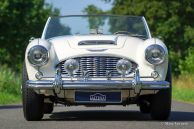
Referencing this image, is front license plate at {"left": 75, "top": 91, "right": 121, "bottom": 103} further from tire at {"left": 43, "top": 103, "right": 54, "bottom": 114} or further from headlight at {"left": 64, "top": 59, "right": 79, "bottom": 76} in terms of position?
tire at {"left": 43, "top": 103, "right": 54, "bottom": 114}

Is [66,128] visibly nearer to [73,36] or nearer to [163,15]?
[73,36]

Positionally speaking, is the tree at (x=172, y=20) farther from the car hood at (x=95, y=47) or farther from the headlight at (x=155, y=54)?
the headlight at (x=155, y=54)

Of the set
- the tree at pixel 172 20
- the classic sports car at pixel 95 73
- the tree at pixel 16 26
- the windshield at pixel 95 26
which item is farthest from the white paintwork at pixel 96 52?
the tree at pixel 16 26

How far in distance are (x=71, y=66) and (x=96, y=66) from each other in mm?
360

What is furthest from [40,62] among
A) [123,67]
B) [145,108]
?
[145,108]

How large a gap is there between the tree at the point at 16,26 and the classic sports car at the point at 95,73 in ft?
161

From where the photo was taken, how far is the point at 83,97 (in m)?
11.3

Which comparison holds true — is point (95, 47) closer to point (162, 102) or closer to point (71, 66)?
point (71, 66)

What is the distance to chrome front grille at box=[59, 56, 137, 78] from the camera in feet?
37.1

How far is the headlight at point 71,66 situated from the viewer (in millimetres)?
11242

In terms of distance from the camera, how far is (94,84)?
11.1 metres

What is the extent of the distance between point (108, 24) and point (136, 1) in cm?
4639

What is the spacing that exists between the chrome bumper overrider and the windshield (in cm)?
148

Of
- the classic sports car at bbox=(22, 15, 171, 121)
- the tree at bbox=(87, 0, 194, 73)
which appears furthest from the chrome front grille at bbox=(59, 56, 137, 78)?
the tree at bbox=(87, 0, 194, 73)
